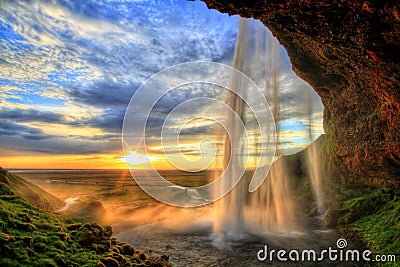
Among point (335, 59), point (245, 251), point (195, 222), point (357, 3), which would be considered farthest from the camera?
point (195, 222)

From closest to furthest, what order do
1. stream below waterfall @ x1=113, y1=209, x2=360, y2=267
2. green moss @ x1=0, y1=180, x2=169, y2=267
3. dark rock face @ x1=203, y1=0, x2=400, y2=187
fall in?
green moss @ x1=0, y1=180, x2=169, y2=267 < dark rock face @ x1=203, y1=0, x2=400, y2=187 < stream below waterfall @ x1=113, y1=209, x2=360, y2=267

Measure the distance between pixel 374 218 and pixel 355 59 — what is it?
1516 cm

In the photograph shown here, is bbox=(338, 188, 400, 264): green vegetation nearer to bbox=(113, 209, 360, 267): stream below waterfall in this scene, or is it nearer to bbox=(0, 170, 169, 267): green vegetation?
bbox=(113, 209, 360, 267): stream below waterfall

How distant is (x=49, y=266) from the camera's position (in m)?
6.39

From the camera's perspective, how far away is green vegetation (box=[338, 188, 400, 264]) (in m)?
14.2

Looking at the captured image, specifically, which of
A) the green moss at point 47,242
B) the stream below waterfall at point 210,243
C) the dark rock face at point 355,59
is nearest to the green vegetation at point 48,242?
the green moss at point 47,242

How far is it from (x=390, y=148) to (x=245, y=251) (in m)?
9.86

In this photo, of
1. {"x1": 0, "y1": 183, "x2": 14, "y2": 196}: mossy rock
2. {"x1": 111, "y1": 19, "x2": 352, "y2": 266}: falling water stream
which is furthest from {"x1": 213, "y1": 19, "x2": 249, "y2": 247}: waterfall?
{"x1": 0, "y1": 183, "x2": 14, "y2": 196}: mossy rock

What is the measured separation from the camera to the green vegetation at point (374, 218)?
14.2m

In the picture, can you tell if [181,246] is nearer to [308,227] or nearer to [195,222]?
[195,222]

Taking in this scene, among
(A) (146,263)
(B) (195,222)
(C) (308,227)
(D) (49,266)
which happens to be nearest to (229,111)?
(B) (195,222)

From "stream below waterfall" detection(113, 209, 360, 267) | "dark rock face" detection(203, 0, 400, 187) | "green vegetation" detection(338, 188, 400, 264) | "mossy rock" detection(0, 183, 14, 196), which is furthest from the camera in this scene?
"green vegetation" detection(338, 188, 400, 264)

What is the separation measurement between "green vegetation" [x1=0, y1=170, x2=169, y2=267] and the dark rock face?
9391mm

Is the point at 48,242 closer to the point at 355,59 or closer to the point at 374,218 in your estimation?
the point at 355,59
